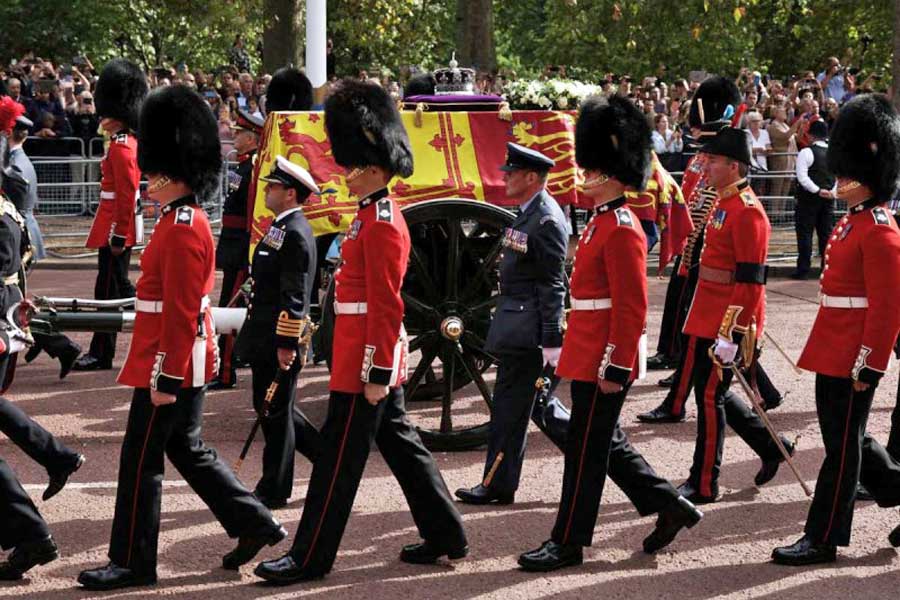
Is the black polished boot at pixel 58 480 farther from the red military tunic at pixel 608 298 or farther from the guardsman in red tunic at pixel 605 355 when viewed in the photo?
the red military tunic at pixel 608 298

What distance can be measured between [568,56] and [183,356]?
25.8 m

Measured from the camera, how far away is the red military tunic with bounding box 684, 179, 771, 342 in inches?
240

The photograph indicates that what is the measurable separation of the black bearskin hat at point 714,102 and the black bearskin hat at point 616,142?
3.28m

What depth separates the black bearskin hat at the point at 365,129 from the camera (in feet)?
17.7

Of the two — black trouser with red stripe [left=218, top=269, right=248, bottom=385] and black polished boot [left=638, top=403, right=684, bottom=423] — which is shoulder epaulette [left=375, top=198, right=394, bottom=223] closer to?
black polished boot [left=638, top=403, right=684, bottom=423]

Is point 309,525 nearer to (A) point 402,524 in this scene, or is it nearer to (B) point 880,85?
(A) point 402,524

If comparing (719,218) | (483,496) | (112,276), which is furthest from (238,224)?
(719,218)

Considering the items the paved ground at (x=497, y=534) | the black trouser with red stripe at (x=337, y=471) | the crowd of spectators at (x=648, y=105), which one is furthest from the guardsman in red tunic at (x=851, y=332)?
the crowd of spectators at (x=648, y=105)

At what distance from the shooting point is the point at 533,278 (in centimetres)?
625

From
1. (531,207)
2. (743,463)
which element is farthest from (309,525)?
(743,463)

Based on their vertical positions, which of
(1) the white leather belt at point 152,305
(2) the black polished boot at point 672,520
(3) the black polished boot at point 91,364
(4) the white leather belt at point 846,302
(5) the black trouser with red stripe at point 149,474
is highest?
(4) the white leather belt at point 846,302

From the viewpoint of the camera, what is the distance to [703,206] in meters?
8.34

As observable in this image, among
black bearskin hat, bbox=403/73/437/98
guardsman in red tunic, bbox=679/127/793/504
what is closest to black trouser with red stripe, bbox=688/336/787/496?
guardsman in red tunic, bbox=679/127/793/504

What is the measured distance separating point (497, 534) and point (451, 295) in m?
1.65
